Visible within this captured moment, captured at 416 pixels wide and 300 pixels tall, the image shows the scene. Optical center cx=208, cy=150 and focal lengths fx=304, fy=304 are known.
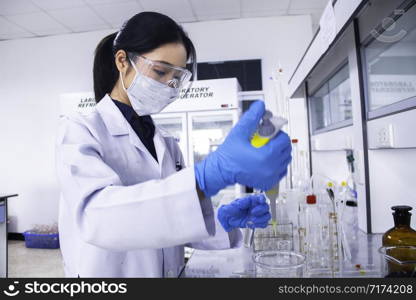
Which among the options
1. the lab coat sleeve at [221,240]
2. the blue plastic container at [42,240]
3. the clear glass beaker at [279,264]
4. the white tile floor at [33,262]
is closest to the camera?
the clear glass beaker at [279,264]

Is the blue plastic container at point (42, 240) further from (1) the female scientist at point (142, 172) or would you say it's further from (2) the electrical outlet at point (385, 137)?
(2) the electrical outlet at point (385, 137)

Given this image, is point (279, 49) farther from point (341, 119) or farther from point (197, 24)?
point (341, 119)

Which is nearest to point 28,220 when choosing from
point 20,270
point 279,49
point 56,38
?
point 20,270

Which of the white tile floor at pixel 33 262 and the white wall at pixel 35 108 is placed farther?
the white wall at pixel 35 108

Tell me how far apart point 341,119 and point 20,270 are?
11.5 ft

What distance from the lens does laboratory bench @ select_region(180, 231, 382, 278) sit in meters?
0.91

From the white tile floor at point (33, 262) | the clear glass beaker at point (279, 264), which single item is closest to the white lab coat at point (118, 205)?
the clear glass beaker at point (279, 264)

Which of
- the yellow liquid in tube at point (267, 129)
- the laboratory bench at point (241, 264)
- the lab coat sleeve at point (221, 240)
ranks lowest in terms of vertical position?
the laboratory bench at point (241, 264)

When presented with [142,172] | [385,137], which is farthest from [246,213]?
[385,137]

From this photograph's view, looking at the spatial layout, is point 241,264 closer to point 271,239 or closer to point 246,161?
point 271,239

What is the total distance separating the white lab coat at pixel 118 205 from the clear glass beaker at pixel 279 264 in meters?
0.25

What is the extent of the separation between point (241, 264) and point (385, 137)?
2.34 feet

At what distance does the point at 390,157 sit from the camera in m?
1.33

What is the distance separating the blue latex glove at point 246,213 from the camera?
3.06ft
